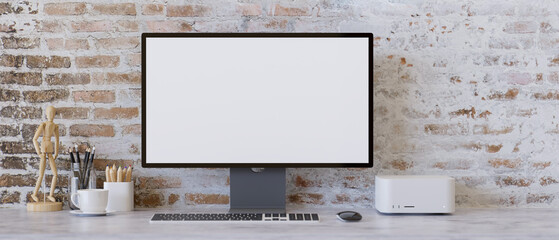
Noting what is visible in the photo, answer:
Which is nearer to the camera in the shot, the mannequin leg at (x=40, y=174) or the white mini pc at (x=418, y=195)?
the white mini pc at (x=418, y=195)

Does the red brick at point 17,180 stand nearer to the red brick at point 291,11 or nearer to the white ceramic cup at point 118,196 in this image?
the white ceramic cup at point 118,196

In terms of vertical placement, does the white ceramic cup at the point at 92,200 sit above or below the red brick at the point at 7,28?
below

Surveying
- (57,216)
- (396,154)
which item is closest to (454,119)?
(396,154)

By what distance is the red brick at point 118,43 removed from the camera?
2447 mm

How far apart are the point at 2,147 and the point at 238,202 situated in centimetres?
101

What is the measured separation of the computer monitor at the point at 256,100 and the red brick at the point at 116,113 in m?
0.23

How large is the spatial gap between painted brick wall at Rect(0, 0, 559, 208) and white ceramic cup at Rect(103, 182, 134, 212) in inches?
6.1

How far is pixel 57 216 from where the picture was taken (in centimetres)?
215

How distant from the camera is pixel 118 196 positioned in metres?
2.28

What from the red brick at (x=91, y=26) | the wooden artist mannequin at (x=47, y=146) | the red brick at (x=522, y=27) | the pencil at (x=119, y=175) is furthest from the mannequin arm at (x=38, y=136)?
the red brick at (x=522, y=27)

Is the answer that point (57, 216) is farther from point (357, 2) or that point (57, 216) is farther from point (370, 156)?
point (357, 2)

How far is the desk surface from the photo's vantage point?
5.81 ft

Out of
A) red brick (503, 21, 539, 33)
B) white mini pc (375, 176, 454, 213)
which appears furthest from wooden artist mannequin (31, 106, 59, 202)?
red brick (503, 21, 539, 33)

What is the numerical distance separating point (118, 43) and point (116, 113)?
11.4 inches
